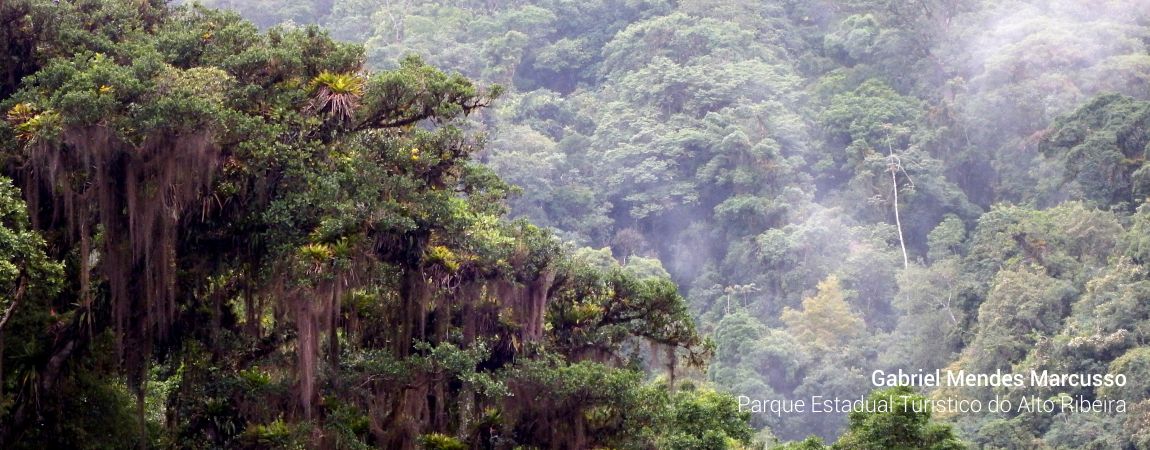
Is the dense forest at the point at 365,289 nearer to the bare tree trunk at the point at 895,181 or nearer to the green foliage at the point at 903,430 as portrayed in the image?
the green foliage at the point at 903,430

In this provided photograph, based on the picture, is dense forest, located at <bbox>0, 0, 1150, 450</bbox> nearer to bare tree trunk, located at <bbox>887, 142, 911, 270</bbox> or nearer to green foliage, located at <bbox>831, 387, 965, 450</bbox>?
green foliage, located at <bbox>831, 387, 965, 450</bbox>

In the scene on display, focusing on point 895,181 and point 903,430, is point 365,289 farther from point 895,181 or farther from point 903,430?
point 895,181

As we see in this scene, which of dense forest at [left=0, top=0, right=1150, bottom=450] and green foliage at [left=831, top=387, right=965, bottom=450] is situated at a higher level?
dense forest at [left=0, top=0, right=1150, bottom=450]

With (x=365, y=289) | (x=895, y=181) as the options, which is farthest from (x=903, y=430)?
(x=895, y=181)

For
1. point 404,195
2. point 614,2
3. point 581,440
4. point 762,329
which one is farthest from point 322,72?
point 614,2

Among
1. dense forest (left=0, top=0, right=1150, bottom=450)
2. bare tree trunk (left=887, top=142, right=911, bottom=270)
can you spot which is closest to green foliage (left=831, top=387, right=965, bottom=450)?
dense forest (left=0, top=0, right=1150, bottom=450)

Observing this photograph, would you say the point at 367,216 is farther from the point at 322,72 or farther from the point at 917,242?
the point at 917,242

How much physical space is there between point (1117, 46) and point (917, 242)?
9173 mm

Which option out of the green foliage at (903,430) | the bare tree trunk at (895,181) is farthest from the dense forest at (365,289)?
the bare tree trunk at (895,181)

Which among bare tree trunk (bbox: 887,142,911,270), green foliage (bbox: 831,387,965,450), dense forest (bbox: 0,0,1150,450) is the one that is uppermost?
bare tree trunk (bbox: 887,142,911,270)

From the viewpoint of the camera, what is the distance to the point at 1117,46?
4662 cm

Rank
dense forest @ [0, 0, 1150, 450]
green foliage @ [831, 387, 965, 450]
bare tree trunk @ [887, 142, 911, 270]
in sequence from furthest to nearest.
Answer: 1. bare tree trunk @ [887, 142, 911, 270]
2. green foliage @ [831, 387, 965, 450]
3. dense forest @ [0, 0, 1150, 450]

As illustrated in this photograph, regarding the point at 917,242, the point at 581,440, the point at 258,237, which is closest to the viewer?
the point at 258,237

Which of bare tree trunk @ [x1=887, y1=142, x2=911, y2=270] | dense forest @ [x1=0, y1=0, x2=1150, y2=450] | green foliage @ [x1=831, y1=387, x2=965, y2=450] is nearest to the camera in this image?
dense forest @ [x1=0, y1=0, x2=1150, y2=450]
